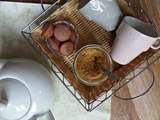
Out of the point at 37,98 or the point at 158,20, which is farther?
the point at 158,20

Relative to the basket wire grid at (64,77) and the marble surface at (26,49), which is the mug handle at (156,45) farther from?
the marble surface at (26,49)

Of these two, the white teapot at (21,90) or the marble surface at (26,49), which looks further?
the marble surface at (26,49)

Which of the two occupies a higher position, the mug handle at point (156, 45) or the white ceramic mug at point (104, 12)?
the white ceramic mug at point (104, 12)

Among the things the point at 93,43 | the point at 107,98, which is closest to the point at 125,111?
the point at 107,98

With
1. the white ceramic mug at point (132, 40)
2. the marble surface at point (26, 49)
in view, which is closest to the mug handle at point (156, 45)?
the white ceramic mug at point (132, 40)

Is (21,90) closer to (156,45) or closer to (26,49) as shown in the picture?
(26,49)

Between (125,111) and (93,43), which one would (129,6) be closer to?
(93,43)
